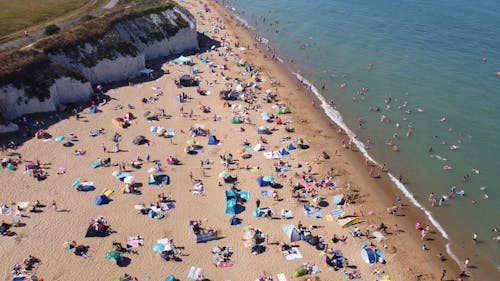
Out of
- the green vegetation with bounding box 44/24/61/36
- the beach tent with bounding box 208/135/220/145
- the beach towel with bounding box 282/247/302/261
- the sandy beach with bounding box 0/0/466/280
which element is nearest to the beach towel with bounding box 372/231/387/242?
the sandy beach with bounding box 0/0/466/280

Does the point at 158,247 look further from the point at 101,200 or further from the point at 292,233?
the point at 292,233

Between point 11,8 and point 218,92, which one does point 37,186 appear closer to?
point 218,92

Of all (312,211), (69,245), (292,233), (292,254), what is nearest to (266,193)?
(312,211)

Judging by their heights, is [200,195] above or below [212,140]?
below

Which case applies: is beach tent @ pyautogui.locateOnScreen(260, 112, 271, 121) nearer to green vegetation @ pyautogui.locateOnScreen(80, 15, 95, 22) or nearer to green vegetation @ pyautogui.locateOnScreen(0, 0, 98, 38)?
green vegetation @ pyautogui.locateOnScreen(80, 15, 95, 22)

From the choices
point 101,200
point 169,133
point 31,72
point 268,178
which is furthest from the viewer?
point 169,133

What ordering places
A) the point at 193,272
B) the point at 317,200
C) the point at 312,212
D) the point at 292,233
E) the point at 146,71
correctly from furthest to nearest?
1. the point at 146,71
2. the point at 317,200
3. the point at 312,212
4. the point at 292,233
5. the point at 193,272

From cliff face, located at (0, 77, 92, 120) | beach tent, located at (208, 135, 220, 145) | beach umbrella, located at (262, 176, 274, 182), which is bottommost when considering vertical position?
beach umbrella, located at (262, 176, 274, 182)

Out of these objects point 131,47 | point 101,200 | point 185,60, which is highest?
point 131,47
